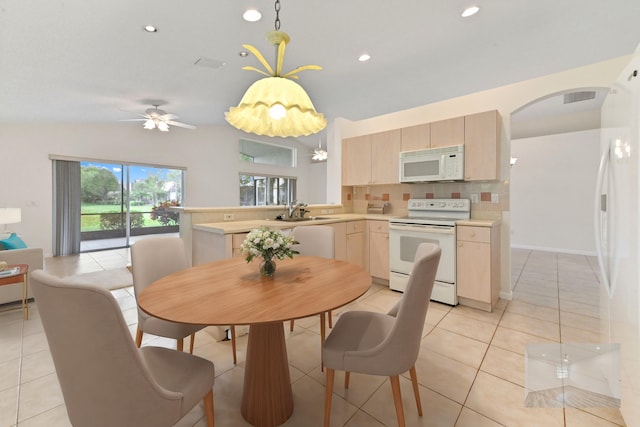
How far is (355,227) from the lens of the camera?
3.66m

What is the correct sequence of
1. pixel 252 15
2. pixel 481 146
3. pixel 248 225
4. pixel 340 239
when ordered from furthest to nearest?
pixel 340 239
pixel 481 146
pixel 248 225
pixel 252 15

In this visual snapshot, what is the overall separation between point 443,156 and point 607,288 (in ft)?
6.71

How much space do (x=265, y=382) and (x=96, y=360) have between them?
2.77 feet

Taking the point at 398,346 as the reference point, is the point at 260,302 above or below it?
above

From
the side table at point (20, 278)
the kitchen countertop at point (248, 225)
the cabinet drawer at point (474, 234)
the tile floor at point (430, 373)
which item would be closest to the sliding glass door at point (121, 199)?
the side table at point (20, 278)

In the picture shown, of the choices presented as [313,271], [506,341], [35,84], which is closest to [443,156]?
[506,341]

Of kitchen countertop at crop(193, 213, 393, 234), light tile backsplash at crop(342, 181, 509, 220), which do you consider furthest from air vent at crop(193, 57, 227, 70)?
light tile backsplash at crop(342, 181, 509, 220)

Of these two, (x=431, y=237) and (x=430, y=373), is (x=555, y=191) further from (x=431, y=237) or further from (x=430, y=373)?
(x=430, y=373)

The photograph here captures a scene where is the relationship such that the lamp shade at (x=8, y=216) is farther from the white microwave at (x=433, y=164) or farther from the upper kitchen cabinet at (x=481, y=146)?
the upper kitchen cabinet at (x=481, y=146)

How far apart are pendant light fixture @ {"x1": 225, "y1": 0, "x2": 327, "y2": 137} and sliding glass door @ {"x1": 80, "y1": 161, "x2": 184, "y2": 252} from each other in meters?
5.66

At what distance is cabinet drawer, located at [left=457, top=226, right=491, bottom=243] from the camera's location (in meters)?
2.77

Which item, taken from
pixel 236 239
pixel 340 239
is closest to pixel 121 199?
pixel 236 239

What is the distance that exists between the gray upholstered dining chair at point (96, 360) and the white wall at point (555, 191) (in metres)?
7.36

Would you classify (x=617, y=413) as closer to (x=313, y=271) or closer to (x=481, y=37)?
(x=313, y=271)
